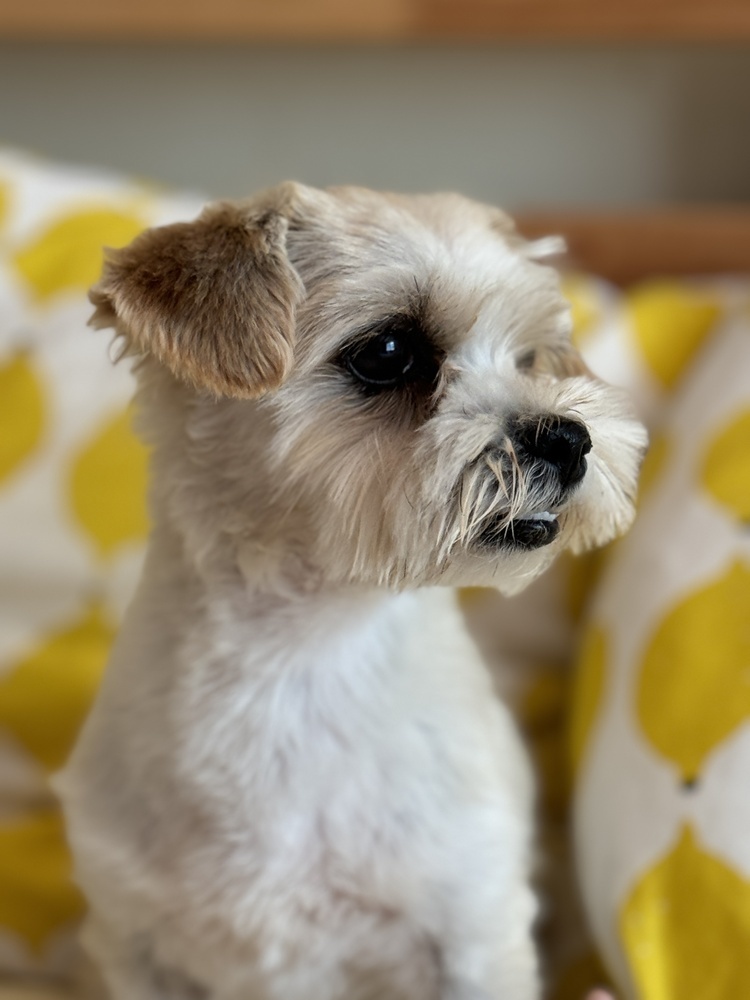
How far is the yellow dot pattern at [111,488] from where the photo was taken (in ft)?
4.42

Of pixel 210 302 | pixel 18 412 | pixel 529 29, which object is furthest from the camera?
pixel 529 29

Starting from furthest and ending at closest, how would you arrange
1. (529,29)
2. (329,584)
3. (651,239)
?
(651,239) < (529,29) < (329,584)

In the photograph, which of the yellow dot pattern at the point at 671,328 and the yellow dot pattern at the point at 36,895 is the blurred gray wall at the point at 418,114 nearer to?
the yellow dot pattern at the point at 671,328

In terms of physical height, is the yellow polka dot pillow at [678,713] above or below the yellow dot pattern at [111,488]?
below

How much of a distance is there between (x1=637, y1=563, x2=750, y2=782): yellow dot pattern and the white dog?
170 millimetres

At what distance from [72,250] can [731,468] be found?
3.09 ft

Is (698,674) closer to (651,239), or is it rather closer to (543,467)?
(543,467)

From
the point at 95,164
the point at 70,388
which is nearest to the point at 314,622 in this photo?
the point at 70,388

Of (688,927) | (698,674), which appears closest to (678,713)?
(698,674)

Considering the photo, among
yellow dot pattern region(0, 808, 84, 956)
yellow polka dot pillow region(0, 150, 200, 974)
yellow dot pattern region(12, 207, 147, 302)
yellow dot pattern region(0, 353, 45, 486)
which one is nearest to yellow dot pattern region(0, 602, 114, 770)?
yellow polka dot pillow region(0, 150, 200, 974)

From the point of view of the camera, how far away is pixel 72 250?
4.85 ft

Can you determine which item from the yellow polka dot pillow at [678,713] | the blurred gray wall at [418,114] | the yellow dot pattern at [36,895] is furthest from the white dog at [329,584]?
the blurred gray wall at [418,114]

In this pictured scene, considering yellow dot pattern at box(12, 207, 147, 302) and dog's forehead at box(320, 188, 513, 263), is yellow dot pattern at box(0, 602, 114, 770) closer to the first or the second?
yellow dot pattern at box(12, 207, 147, 302)

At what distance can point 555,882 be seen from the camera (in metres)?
1.22
